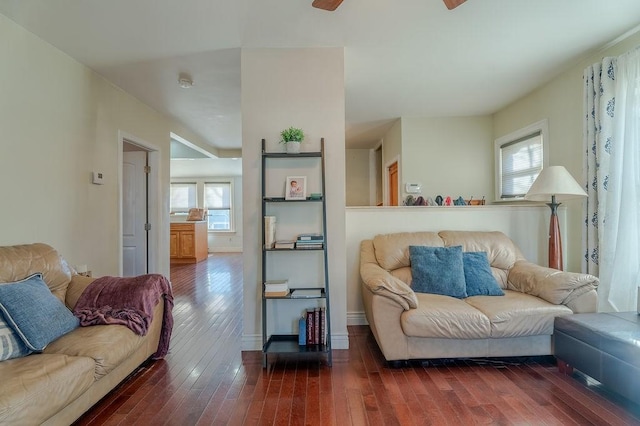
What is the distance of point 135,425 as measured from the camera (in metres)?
1.82

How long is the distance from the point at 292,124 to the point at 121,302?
1.90m

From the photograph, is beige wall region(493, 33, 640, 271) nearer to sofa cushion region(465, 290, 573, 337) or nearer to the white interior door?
sofa cushion region(465, 290, 573, 337)

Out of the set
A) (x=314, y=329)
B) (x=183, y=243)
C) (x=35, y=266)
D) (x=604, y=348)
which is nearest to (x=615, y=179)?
(x=604, y=348)

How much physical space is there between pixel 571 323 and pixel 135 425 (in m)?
2.83

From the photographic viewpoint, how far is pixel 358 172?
23.9 ft

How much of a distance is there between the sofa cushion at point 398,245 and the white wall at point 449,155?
6.15ft

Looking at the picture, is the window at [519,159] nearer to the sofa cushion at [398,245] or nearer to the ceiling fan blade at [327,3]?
the sofa cushion at [398,245]

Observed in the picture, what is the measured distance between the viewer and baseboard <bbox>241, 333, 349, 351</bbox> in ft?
9.21

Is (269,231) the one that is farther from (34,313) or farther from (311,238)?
(34,313)

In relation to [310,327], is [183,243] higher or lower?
higher

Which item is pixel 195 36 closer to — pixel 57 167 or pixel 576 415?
pixel 57 167

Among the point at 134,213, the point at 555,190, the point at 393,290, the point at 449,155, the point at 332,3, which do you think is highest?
the point at 332,3

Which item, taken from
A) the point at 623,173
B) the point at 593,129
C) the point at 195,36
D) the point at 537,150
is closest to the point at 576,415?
the point at 623,173

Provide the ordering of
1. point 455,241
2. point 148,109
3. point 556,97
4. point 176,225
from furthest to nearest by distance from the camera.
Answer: point 176,225 < point 148,109 < point 556,97 < point 455,241
